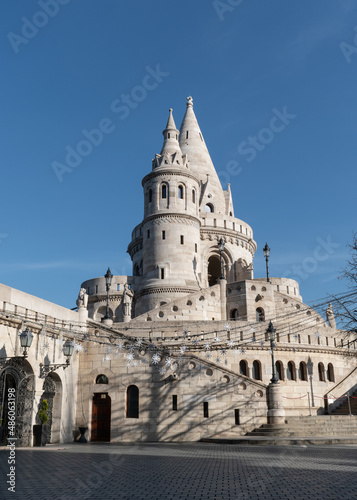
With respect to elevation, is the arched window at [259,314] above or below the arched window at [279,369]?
above

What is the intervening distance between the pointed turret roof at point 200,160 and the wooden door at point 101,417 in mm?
32783

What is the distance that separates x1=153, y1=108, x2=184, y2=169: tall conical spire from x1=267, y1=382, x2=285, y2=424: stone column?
26.8 metres

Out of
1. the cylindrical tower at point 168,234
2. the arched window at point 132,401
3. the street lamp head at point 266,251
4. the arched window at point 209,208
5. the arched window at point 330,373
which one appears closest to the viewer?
the arched window at point 132,401

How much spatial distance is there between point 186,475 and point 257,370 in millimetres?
19291

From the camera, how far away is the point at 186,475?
10883mm

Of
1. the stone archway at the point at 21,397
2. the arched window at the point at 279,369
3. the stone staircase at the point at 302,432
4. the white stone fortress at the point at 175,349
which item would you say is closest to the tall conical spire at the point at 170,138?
the white stone fortress at the point at 175,349

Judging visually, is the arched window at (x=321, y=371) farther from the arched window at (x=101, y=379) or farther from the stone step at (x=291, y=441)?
the arched window at (x=101, y=379)

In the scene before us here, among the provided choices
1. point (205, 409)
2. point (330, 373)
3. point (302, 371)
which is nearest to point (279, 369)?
point (302, 371)

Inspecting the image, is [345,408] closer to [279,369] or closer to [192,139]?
[279,369]

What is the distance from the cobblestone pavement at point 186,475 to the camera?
28.6ft

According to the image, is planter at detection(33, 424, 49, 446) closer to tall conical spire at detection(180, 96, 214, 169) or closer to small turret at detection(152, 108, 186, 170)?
small turret at detection(152, 108, 186, 170)

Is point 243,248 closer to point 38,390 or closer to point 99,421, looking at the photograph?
point 99,421

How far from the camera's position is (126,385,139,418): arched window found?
75.3 feet

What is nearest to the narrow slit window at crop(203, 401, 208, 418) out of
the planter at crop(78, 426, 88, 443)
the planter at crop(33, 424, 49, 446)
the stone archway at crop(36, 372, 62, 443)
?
the planter at crop(78, 426, 88, 443)
